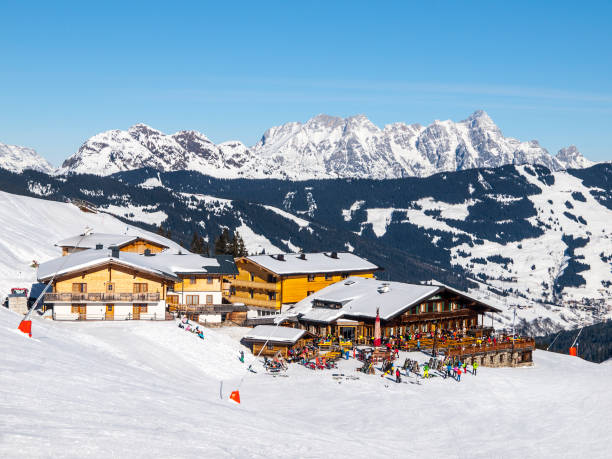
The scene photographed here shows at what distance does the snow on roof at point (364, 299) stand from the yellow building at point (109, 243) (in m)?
27.9

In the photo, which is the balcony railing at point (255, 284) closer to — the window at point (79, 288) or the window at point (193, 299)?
the window at point (193, 299)

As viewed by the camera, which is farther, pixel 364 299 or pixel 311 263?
pixel 311 263

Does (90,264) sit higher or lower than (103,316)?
higher

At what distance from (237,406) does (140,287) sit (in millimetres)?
30844

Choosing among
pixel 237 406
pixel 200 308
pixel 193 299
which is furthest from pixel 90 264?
pixel 237 406

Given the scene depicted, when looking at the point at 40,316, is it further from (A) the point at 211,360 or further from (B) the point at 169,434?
(B) the point at 169,434

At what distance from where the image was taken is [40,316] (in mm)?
57938

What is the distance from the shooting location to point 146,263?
67.6 meters

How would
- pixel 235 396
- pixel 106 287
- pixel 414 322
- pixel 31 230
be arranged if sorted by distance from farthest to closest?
pixel 31 230 → pixel 414 322 → pixel 106 287 → pixel 235 396

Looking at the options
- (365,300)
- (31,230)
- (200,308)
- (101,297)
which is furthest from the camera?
(31,230)

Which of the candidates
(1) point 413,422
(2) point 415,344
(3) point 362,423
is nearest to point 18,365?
(3) point 362,423

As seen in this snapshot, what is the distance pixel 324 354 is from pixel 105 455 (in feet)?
129

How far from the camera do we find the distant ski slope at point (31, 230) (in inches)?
3196

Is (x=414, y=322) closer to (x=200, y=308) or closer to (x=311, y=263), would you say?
(x=311, y=263)
